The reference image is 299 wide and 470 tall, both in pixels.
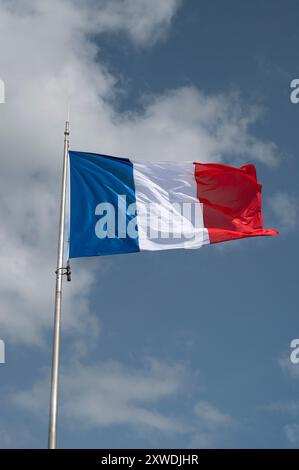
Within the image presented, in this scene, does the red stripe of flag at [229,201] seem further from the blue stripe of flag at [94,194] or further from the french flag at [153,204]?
the blue stripe of flag at [94,194]

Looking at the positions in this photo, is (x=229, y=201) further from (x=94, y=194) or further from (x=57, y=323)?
(x=57, y=323)

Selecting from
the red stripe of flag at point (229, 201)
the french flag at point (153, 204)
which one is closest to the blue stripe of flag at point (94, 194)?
the french flag at point (153, 204)

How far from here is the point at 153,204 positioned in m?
40.7

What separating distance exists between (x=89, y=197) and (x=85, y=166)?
5.64 ft

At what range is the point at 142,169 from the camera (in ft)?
135

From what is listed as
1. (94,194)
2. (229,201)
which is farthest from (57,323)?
(229,201)

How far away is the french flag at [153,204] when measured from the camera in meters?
38.2
